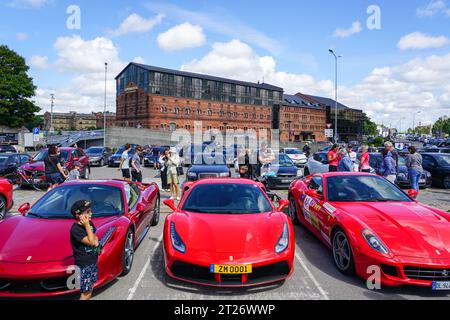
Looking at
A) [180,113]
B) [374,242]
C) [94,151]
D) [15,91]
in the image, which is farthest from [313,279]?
[180,113]

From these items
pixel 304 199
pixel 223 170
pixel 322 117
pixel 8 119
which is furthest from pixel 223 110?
pixel 304 199

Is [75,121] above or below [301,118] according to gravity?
above

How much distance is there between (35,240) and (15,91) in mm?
48997

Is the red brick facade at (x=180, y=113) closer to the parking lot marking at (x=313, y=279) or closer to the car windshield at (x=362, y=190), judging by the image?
the car windshield at (x=362, y=190)

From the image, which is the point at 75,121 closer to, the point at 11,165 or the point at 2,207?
the point at 11,165

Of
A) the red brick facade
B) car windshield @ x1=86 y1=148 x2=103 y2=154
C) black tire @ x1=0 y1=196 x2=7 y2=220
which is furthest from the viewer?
the red brick facade

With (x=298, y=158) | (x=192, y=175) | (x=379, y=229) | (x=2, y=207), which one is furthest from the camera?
(x=298, y=158)

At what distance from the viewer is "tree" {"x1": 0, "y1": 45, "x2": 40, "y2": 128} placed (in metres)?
44.1

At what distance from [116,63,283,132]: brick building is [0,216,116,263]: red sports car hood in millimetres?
64334

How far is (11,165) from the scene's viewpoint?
47.2 ft

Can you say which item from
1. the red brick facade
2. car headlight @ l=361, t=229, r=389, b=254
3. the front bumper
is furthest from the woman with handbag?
the red brick facade

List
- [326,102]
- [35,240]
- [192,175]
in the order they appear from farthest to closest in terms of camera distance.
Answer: [326,102] → [192,175] → [35,240]

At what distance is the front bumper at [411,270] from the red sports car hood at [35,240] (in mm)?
3656

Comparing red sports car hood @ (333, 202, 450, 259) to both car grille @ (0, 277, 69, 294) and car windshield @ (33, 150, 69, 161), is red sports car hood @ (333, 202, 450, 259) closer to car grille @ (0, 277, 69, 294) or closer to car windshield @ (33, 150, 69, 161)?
car grille @ (0, 277, 69, 294)
